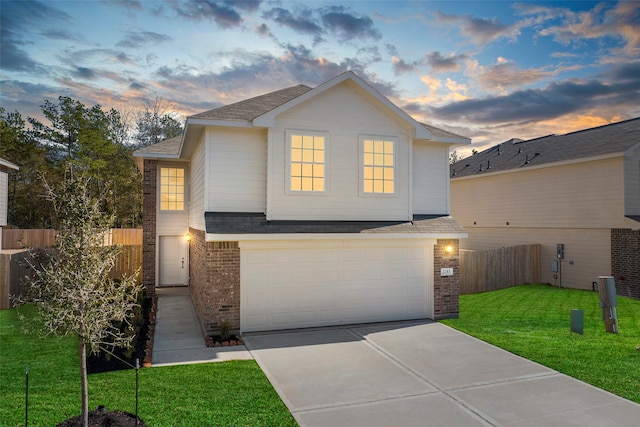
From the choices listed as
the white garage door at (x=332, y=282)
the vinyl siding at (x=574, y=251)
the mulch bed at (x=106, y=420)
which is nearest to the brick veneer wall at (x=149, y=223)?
the white garage door at (x=332, y=282)

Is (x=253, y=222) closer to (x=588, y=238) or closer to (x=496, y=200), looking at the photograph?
(x=588, y=238)

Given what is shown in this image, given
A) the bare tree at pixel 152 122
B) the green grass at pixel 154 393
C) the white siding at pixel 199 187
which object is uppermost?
the bare tree at pixel 152 122

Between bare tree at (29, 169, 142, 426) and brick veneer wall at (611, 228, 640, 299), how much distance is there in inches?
732

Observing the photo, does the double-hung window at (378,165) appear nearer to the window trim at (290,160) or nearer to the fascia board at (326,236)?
the window trim at (290,160)

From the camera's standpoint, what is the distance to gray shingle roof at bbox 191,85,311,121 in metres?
10.8

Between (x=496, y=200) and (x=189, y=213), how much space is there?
16455 millimetres

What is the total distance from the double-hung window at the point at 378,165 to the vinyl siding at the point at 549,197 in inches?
436

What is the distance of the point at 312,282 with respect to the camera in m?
11.2

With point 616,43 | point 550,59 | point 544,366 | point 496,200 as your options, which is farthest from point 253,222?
point 496,200

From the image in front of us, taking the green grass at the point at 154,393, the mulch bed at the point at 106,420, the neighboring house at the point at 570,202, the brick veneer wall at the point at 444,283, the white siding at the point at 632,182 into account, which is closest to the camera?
the mulch bed at the point at 106,420

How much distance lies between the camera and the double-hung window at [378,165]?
11914 mm

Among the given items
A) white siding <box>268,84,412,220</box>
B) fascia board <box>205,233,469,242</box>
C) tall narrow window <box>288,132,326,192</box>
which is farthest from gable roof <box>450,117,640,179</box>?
tall narrow window <box>288,132,326,192</box>

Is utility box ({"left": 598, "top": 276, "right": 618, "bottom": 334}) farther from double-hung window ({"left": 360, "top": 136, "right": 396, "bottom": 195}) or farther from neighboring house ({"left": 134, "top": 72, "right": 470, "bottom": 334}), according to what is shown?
double-hung window ({"left": 360, "top": 136, "right": 396, "bottom": 195})

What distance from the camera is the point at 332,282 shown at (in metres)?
11.4
